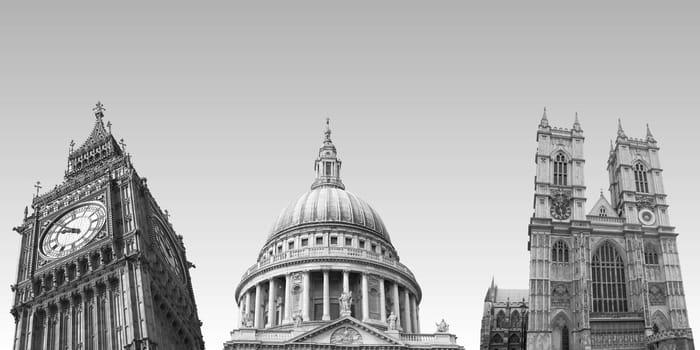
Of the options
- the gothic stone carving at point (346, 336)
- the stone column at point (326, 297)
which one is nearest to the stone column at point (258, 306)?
the stone column at point (326, 297)

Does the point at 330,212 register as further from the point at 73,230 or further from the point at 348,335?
the point at 73,230

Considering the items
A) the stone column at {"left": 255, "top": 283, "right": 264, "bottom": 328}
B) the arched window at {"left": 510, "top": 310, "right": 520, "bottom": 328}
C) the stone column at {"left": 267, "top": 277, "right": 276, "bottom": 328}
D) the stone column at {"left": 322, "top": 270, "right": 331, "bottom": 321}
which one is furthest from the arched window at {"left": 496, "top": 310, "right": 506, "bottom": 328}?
the stone column at {"left": 255, "top": 283, "right": 264, "bottom": 328}

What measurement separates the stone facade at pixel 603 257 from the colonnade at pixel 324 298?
1639cm

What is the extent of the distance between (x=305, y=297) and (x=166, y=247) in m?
23.7

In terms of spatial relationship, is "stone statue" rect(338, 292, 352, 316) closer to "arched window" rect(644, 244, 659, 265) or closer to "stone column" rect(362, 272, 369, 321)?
"stone column" rect(362, 272, 369, 321)

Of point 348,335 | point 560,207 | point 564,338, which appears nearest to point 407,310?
point 560,207

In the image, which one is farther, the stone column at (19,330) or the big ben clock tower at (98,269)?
the stone column at (19,330)

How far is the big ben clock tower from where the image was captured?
68.1 metres

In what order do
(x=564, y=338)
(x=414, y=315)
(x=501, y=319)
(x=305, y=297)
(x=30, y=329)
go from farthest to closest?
(x=501, y=319) < (x=414, y=315) < (x=305, y=297) < (x=564, y=338) < (x=30, y=329)

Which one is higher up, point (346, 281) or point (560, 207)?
point (560, 207)

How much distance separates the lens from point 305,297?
337ft

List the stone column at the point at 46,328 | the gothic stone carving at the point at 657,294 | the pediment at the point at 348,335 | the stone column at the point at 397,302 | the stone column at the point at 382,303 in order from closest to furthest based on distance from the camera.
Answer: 1. the stone column at the point at 46,328
2. the pediment at the point at 348,335
3. the gothic stone carving at the point at 657,294
4. the stone column at the point at 382,303
5. the stone column at the point at 397,302

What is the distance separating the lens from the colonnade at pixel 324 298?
10306cm

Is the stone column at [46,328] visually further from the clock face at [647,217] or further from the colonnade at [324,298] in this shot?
the clock face at [647,217]
